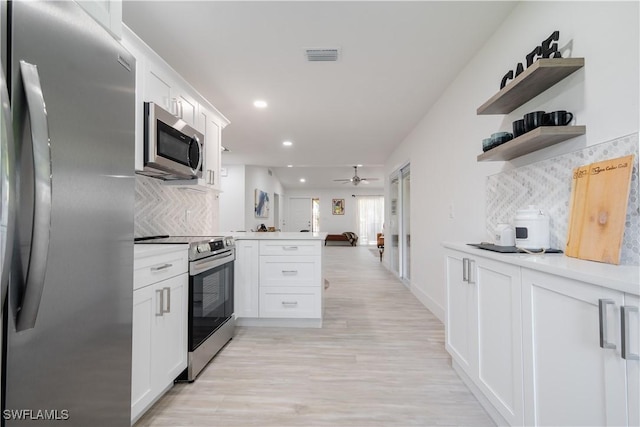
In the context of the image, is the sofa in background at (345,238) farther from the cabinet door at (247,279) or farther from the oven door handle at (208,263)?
the oven door handle at (208,263)

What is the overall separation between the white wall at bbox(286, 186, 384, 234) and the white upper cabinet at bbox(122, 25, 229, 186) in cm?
938

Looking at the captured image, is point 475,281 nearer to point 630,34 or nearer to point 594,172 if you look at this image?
point 594,172

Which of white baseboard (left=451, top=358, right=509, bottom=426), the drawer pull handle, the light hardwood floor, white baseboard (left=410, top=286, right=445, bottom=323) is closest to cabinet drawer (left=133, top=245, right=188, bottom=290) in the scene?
the drawer pull handle

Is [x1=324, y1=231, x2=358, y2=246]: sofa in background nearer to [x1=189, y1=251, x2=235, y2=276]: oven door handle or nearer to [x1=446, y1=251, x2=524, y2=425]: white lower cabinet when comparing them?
[x1=189, y1=251, x2=235, y2=276]: oven door handle

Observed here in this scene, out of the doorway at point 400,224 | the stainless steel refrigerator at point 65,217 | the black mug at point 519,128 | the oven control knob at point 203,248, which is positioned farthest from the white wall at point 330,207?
the stainless steel refrigerator at point 65,217

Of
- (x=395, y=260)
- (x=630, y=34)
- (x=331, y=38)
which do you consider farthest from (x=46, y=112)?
(x=395, y=260)

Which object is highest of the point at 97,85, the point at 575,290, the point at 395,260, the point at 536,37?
the point at 536,37

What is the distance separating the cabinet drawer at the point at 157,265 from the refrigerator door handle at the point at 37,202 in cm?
72

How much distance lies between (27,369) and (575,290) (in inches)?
63.3

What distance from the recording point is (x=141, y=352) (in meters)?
1.48

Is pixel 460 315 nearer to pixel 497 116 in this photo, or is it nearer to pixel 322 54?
pixel 497 116

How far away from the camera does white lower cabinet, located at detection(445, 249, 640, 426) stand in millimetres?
814

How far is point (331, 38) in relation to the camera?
2121 mm

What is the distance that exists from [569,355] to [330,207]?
38.5 ft
